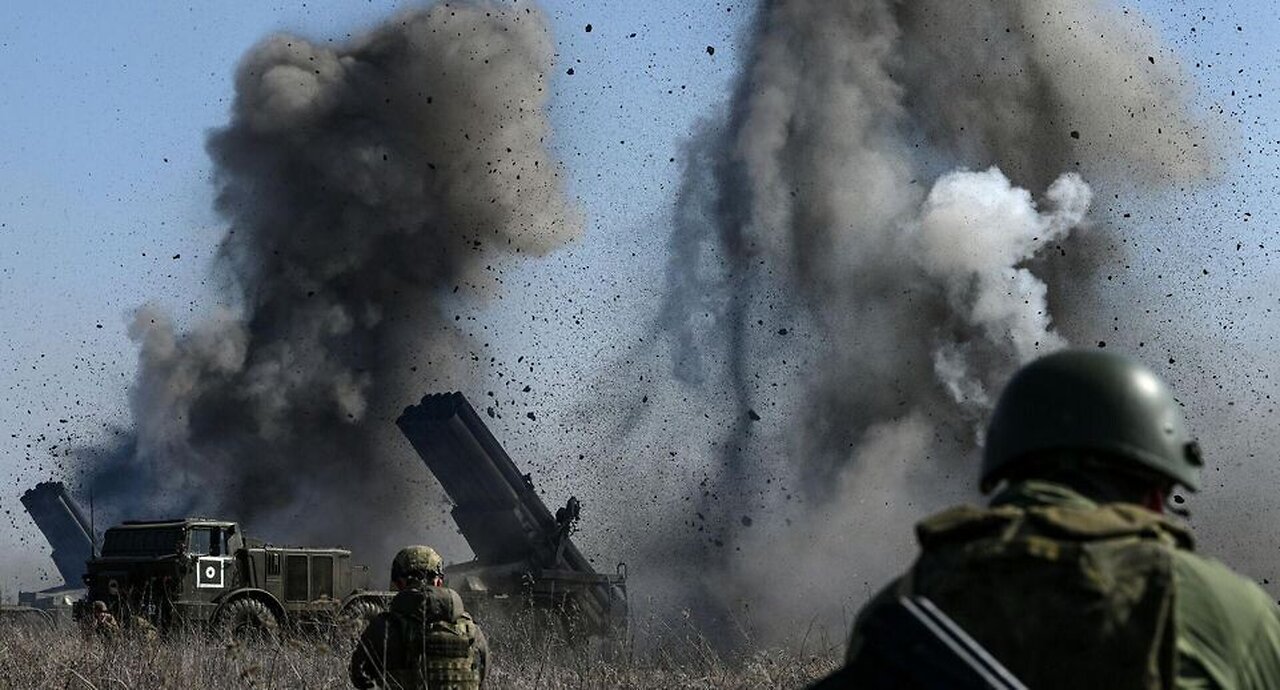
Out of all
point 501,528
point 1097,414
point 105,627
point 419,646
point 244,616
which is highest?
point 501,528

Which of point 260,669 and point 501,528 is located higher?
point 501,528

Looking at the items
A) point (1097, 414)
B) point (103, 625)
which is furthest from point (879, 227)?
point (1097, 414)

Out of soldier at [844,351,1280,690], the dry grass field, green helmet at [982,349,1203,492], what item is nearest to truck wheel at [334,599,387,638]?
the dry grass field

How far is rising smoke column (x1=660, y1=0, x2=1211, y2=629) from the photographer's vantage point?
2731cm

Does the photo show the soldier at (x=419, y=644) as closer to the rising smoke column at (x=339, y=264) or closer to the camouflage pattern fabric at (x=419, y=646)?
the camouflage pattern fabric at (x=419, y=646)

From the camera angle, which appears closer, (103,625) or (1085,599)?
(1085,599)

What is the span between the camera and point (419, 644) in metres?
6.68

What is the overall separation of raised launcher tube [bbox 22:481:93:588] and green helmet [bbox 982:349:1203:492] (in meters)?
29.8

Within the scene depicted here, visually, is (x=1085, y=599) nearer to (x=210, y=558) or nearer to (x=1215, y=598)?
(x=1215, y=598)

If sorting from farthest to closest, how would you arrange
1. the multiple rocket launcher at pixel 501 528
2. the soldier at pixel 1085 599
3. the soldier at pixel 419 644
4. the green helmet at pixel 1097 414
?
the multiple rocket launcher at pixel 501 528 < the soldier at pixel 419 644 < the green helmet at pixel 1097 414 < the soldier at pixel 1085 599

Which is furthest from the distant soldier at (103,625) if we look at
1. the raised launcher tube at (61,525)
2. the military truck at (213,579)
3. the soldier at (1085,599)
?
the raised launcher tube at (61,525)

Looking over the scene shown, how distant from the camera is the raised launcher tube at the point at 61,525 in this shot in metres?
30.5

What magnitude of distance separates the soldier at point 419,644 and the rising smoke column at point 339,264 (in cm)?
2426

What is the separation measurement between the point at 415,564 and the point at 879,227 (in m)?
21.6
